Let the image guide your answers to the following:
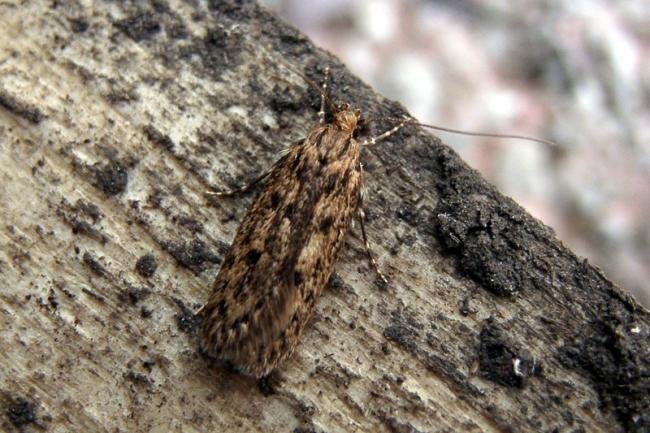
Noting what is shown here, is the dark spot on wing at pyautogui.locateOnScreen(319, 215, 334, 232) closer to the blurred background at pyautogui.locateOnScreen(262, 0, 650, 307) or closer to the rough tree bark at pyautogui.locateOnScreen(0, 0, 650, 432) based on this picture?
the rough tree bark at pyautogui.locateOnScreen(0, 0, 650, 432)

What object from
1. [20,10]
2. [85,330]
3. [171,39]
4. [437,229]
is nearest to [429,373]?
[437,229]

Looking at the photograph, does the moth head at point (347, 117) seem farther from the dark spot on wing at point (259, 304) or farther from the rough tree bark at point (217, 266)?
the dark spot on wing at point (259, 304)

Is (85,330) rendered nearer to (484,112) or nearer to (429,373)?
(429,373)

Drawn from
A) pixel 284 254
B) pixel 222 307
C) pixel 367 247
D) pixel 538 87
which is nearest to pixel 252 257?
pixel 284 254

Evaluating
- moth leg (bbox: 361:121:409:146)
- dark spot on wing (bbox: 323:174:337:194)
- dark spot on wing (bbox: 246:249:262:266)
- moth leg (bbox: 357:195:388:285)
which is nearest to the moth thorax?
moth leg (bbox: 361:121:409:146)

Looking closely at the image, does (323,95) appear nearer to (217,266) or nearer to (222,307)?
(217,266)

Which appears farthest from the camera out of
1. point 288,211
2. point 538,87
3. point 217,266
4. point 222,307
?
point 538,87

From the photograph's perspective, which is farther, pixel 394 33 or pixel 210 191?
pixel 394 33
